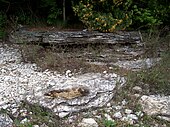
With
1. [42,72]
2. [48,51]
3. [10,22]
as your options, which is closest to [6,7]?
[10,22]

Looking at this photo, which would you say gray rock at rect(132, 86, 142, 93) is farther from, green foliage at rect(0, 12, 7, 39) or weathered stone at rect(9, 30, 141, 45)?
green foliage at rect(0, 12, 7, 39)

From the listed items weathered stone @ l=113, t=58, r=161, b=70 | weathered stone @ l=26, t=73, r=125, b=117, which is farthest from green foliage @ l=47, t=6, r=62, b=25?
weathered stone @ l=26, t=73, r=125, b=117

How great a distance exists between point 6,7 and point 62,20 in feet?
3.71

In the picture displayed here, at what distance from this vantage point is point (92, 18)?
5.59 m

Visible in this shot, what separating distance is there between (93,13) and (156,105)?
6.91 ft

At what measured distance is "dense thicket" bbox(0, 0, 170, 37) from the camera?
5582 mm

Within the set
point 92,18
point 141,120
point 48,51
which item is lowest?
point 141,120

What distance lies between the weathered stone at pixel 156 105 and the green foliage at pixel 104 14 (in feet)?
5.29

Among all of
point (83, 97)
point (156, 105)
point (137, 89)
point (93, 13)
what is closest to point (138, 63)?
point (137, 89)

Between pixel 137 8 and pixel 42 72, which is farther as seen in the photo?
pixel 137 8

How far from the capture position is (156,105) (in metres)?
4.13

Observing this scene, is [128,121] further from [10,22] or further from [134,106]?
[10,22]

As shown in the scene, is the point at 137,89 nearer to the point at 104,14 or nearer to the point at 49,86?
the point at 49,86

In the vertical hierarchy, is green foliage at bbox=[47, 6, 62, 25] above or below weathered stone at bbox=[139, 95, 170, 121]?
above
